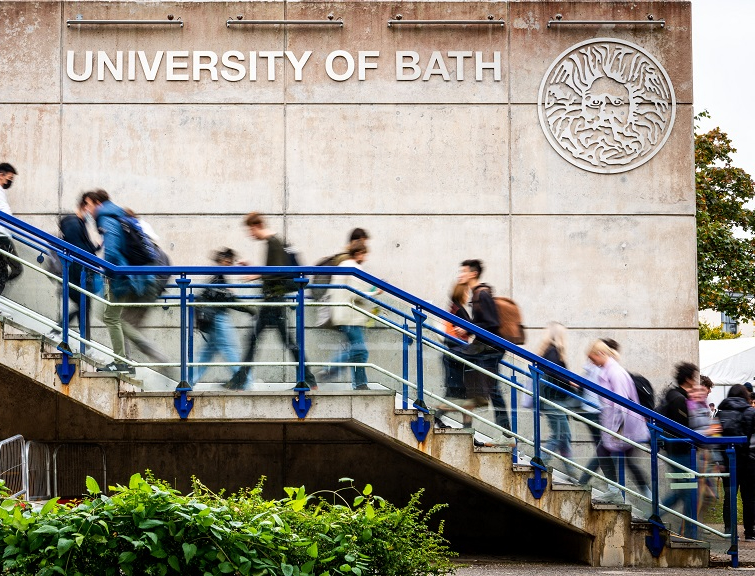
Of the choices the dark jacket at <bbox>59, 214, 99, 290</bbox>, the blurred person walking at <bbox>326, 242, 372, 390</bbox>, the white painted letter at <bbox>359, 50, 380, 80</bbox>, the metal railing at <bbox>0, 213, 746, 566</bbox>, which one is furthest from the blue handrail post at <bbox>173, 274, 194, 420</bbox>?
the white painted letter at <bbox>359, 50, 380, 80</bbox>

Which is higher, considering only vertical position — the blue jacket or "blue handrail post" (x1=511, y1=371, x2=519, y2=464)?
the blue jacket

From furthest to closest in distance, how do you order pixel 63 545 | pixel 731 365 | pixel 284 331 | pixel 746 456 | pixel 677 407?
1. pixel 731 365
2. pixel 746 456
3. pixel 677 407
4. pixel 284 331
5. pixel 63 545

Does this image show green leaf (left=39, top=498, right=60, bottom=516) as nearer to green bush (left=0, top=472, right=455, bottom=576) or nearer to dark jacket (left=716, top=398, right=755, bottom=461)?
green bush (left=0, top=472, right=455, bottom=576)

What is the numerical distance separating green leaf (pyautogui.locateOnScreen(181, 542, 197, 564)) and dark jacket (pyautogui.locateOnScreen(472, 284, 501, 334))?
5.49 meters

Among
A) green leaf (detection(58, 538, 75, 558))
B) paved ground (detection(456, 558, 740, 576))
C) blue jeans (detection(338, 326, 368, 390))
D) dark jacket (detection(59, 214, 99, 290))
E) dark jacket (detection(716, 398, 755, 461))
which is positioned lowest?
paved ground (detection(456, 558, 740, 576))

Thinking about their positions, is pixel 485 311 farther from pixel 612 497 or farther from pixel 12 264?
pixel 12 264

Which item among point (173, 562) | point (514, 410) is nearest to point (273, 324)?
point (514, 410)

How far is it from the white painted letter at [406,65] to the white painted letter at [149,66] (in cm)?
267

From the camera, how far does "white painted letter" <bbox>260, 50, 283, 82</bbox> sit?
12.9 m

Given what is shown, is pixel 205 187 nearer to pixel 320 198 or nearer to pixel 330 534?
pixel 320 198

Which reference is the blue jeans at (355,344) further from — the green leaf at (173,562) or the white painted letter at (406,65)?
the green leaf at (173,562)

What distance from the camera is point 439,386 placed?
9.79 meters

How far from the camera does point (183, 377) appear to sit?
388 inches

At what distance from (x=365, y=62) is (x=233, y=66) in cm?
149
